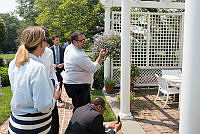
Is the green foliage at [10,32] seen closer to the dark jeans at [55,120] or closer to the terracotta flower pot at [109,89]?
the terracotta flower pot at [109,89]

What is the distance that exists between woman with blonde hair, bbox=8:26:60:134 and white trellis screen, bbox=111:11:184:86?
17.6 ft

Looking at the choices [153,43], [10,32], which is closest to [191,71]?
[153,43]

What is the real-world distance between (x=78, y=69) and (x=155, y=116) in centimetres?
243

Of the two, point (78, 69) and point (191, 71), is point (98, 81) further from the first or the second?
point (191, 71)

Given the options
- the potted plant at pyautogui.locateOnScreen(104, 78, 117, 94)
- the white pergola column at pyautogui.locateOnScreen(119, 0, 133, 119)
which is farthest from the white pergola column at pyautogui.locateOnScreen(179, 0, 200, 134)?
the potted plant at pyautogui.locateOnScreen(104, 78, 117, 94)

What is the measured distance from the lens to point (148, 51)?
23.5 ft

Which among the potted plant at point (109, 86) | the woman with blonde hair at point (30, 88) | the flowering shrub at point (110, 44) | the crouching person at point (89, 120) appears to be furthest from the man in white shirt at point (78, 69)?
the potted plant at point (109, 86)

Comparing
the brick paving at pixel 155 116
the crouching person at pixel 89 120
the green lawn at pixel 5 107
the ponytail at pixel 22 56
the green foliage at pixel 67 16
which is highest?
the green foliage at pixel 67 16

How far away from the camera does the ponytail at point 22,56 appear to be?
1606 mm

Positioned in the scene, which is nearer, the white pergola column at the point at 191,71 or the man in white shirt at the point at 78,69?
the white pergola column at the point at 191,71

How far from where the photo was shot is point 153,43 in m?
7.36

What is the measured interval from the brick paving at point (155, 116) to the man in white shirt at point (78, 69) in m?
1.53

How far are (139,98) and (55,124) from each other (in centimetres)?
371

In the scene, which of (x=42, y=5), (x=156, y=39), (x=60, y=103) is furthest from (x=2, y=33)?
(x=156, y=39)
